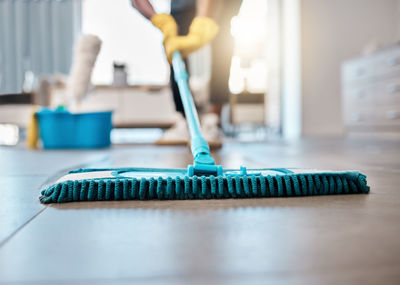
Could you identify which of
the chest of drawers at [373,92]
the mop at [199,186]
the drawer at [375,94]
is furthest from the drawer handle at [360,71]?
the mop at [199,186]

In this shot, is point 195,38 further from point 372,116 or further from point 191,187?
point 372,116

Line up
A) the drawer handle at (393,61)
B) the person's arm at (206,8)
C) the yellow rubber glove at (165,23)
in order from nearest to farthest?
the yellow rubber glove at (165,23)
the person's arm at (206,8)
the drawer handle at (393,61)

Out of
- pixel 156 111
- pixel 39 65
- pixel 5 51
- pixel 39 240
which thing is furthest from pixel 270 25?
pixel 39 240

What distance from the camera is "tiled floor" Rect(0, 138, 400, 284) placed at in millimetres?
243

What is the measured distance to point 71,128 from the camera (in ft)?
6.34

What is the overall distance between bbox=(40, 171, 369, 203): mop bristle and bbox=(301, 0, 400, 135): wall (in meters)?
3.61

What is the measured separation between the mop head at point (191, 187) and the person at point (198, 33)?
47 centimetres

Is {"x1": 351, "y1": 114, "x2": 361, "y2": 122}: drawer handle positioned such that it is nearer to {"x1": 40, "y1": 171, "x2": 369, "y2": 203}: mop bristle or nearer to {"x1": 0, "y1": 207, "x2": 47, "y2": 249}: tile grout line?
{"x1": 40, "y1": 171, "x2": 369, "y2": 203}: mop bristle

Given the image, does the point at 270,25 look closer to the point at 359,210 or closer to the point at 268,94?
the point at 268,94

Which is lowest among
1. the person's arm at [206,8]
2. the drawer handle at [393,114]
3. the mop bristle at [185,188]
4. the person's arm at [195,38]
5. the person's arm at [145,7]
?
the mop bristle at [185,188]

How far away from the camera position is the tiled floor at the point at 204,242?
243mm

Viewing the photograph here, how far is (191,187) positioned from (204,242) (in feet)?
0.61

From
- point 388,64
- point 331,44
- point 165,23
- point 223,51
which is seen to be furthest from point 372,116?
point 165,23

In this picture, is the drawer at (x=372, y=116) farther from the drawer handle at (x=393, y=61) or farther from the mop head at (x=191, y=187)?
the mop head at (x=191, y=187)
